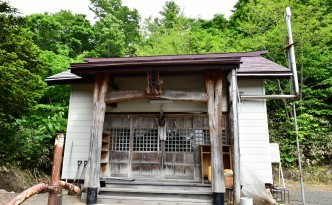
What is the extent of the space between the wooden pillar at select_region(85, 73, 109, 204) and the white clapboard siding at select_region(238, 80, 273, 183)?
3.77 metres

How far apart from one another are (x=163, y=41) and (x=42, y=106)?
8.22 meters

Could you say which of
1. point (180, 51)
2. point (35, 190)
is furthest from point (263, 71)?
point (180, 51)

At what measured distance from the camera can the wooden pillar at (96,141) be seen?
5.30m

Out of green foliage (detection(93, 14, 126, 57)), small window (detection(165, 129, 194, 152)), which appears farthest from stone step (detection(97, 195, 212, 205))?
green foliage (detection(93, 14, 126, 57))

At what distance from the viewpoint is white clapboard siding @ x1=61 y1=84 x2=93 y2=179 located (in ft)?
23.5

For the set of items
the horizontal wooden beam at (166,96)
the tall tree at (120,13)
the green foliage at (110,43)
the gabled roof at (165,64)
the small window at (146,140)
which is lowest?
the small window at (146,140)

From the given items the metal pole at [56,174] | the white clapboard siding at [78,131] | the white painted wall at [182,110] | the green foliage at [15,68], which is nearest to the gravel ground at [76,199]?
the white clapboard siding at [78,131]

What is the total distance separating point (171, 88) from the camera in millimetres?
7137

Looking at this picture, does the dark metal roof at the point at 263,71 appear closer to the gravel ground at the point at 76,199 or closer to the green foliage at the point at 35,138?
the gravel ground at the point at 76,199

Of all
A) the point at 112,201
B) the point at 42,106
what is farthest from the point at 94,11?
the point at 112,201

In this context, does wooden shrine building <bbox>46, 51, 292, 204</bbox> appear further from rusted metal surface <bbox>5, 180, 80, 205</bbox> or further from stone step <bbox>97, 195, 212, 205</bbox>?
rusted metal surface <bbox>5, 180, 80, 205</bbox>

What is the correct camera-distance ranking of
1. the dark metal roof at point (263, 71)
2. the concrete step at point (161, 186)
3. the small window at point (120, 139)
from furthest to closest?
the small window at point (120, 139) < the dark metal roof at point (263, 71) < the concrete step at point (161, 186)

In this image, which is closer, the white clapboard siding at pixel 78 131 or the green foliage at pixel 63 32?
the white clapboard siding at pixel 78 131

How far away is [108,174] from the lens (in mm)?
6926
